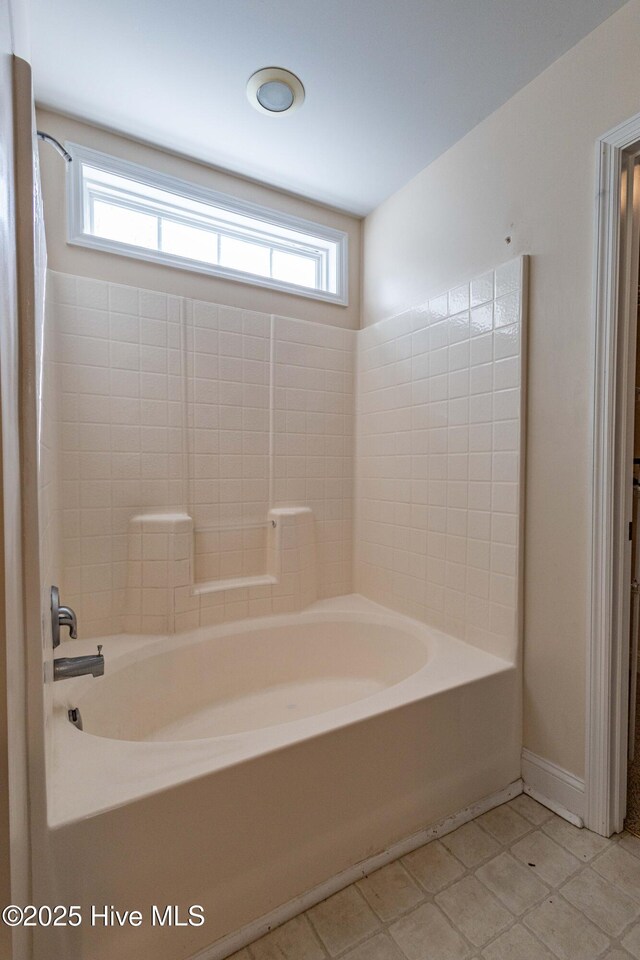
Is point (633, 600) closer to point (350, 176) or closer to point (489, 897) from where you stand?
point (489, 897)

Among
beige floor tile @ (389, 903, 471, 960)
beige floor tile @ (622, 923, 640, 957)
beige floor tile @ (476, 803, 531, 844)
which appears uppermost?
beige floor tile @ (622, 923, 640, 957)

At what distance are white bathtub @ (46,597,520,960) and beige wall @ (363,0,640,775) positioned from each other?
0.62 ft

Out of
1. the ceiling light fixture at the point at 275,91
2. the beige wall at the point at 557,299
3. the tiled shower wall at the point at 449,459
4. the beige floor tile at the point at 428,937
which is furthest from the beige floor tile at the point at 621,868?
the ceiling light fixture at the point at 275,91

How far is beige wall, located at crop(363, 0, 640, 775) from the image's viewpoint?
4.56 ft

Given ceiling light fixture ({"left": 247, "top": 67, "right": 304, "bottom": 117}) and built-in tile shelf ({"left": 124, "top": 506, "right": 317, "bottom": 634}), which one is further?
built-in tile shelf ({"left": 124, "top": 506, "right": 317, "bottom": 634})

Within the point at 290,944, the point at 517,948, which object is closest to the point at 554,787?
the point at 517,948

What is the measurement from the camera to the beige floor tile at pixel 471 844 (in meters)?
1.31

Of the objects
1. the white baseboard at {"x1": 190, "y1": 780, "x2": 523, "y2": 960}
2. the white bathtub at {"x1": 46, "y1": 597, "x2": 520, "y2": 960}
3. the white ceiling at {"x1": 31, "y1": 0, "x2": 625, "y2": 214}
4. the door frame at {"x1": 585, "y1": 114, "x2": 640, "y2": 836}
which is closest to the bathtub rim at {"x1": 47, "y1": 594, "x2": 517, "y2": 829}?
the white bathtub at {"x1": 46, "y1": 597, "x2": 520, "y2": 960}

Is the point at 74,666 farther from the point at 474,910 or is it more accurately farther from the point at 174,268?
the point at 174,268

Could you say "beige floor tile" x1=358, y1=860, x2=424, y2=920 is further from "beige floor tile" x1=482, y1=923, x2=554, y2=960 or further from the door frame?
the door frame

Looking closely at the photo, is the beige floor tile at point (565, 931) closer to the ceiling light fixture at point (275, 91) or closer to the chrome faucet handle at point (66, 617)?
the chrome faucet handle at point (66, 617)

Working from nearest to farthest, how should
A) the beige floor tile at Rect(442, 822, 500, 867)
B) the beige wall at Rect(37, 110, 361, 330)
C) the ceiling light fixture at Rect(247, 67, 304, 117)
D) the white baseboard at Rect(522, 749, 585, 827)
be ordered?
the beige floor tile at Rect(442, 822, 500, 867) < the white baseboard at Rect(522, 749, 585, 827) < the ceiling light fixture at Rect(247, 67, 304, 117) < the beige wall at Rect(37, 110, 361, 330)

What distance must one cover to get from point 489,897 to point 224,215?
2806mm

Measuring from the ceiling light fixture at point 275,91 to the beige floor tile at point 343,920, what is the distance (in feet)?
8.62
